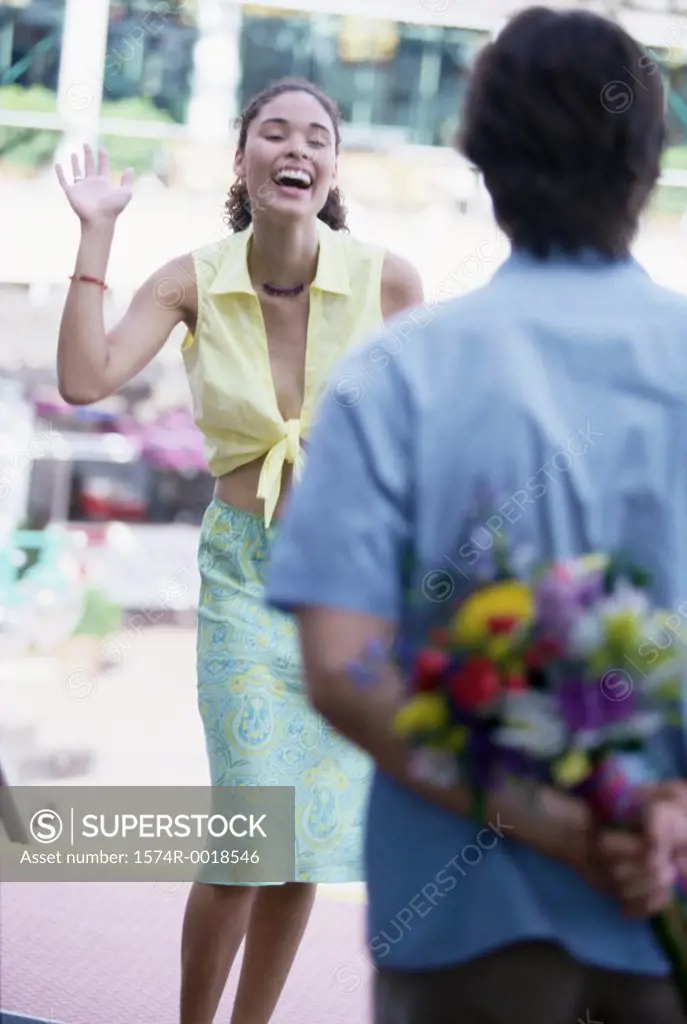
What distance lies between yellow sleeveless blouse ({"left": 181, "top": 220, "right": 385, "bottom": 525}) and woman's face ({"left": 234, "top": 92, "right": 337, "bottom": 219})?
0.28 ft

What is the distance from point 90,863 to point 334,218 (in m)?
1.79

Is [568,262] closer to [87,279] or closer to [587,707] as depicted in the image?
[587,707]

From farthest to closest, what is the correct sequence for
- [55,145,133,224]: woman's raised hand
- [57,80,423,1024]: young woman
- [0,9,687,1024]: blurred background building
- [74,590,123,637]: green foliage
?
[0,9,687,1024]: blurred background building, [74,590,123,637]: green foliage, [57,80,423,1024]: young woman, [55,145,133,224]: woman's raised hand

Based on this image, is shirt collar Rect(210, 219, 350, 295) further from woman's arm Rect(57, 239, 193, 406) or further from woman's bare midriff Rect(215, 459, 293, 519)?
woman's bare midriff Rect(215, 459, 293, 519)

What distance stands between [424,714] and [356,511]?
0.16 metres

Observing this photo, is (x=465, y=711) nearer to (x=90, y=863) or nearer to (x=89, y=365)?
(x=89, y=365)

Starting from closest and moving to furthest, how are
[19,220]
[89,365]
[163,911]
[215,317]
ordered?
1. [89,365]
2. [215,317]
3. [163,911]
4. [19,220]

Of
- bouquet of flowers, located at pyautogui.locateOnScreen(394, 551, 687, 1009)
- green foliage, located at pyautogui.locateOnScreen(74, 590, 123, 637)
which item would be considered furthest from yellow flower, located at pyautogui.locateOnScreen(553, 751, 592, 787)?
green foliage, located at pyautogui.locateOnScreen(74, 590, 123, 637)

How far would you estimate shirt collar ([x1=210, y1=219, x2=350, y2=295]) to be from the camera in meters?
2.55

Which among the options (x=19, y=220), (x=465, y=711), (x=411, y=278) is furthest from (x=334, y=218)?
(x=19, y=220)

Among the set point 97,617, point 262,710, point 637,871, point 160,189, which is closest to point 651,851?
point 637,871

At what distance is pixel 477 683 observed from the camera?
98 centimetres

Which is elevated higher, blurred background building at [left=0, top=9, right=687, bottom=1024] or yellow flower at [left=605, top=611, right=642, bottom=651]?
yellow flower at [left=605, top=611, right=642, bottom=651]

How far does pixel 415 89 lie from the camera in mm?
8992
